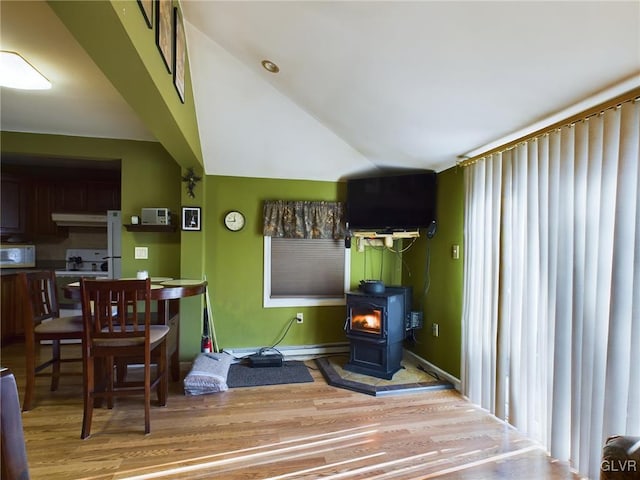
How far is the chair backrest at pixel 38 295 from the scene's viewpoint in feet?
7.97

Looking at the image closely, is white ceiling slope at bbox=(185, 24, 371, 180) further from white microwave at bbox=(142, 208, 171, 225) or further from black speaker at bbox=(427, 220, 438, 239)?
black speaker at bbox=(427, 220, 438, 239)

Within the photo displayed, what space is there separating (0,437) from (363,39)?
2170 mm

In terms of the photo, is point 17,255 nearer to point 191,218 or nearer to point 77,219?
point 77,219

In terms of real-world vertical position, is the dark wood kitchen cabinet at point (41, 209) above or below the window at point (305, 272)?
above

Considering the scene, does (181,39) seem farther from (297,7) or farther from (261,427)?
(261,427)

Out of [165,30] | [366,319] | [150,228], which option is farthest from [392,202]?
[150,228]

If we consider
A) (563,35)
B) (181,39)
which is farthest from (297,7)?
(563,35)

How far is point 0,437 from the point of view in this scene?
72 cm

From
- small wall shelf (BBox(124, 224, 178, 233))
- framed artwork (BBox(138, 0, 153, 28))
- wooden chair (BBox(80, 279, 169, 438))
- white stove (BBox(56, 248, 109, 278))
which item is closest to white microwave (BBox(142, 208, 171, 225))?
small wall shelf (BBox(124, 224, 178, 233))

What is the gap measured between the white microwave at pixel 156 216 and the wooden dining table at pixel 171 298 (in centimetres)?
64

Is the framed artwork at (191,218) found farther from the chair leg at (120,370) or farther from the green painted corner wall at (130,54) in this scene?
the chair leg at (120,370)

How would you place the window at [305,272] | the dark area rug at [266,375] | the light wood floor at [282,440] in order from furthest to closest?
the window at [305,272] → the dark area rug at [266,375] → the light wood floor at [282,440]

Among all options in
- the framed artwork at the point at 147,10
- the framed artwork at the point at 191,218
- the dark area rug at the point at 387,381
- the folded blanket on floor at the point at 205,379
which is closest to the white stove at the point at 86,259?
the framed artwork at the point at 191,218

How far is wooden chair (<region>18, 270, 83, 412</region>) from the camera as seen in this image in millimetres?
2426
